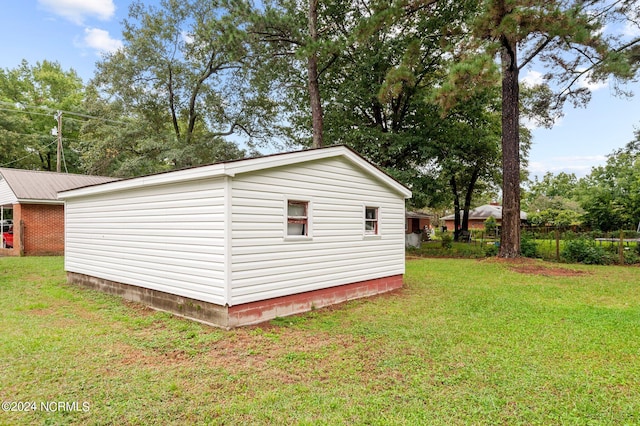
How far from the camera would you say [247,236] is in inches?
217

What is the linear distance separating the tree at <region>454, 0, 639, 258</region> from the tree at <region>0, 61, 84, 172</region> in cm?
2785

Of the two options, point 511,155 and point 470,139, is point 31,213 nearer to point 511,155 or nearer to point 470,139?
point 511,155

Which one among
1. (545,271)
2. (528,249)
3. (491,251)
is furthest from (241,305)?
(491,251)

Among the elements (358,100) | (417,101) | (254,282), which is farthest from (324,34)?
(254,282)

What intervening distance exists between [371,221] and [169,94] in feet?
57.1

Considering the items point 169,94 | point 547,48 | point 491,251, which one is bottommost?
point 491,251

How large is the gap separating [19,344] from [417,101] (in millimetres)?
16552

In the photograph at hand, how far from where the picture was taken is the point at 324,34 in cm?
1517

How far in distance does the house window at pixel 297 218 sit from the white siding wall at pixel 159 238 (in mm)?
1390

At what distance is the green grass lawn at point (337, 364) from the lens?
3125mm

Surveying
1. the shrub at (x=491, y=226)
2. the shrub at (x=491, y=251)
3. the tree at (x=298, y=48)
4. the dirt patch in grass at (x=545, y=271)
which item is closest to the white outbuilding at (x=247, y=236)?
the dirt patch in grass at (x=545, y=271)

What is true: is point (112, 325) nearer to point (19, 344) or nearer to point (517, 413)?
point (19, 344)

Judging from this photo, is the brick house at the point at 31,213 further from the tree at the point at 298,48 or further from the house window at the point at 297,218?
the house window at the point at 297,218

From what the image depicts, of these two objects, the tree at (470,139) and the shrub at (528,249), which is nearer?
the shrub at (528,249)
